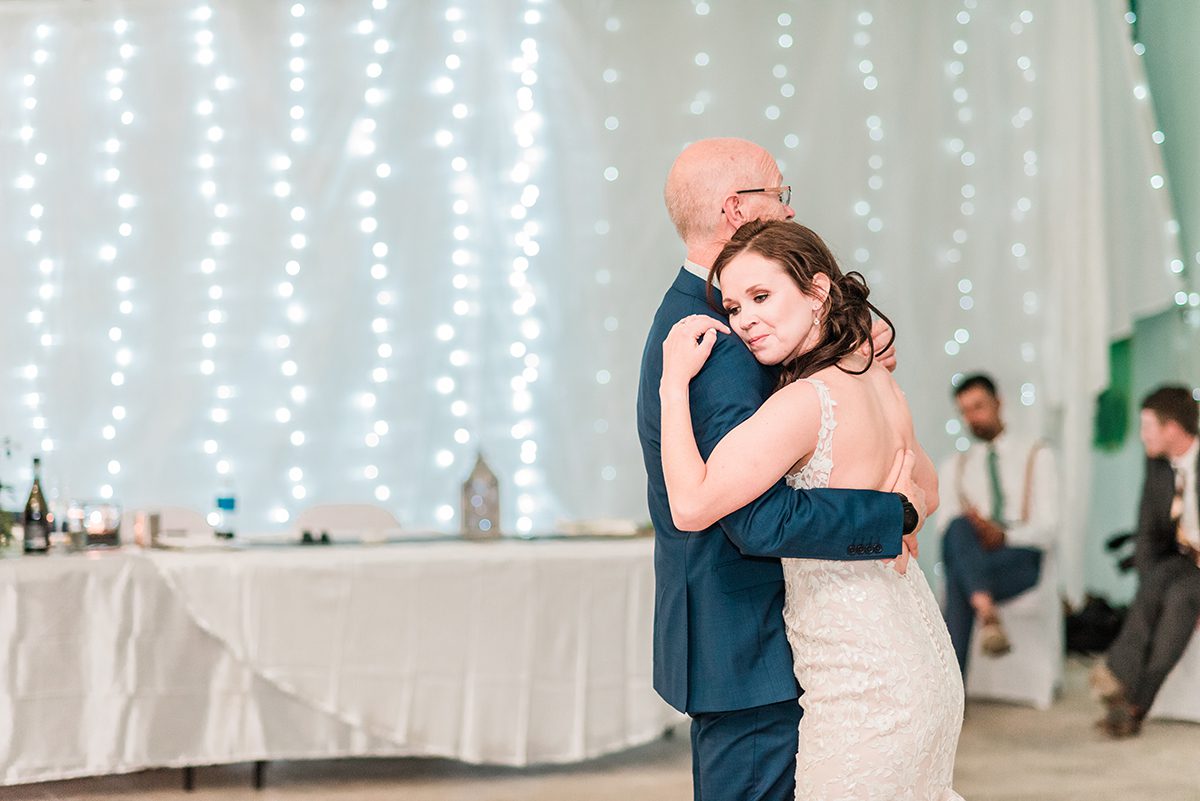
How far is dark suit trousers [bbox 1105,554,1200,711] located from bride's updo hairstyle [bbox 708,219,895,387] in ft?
11.5

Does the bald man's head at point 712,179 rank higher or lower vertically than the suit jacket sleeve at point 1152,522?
higher

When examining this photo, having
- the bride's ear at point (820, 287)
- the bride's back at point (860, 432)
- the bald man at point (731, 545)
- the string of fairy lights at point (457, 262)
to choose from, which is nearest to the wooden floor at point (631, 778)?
the string of fairy lights at point (457, 262)

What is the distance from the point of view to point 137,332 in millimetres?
5668

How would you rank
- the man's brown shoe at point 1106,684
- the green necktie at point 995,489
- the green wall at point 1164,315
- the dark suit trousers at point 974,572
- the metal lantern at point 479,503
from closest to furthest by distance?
the metal lantern at point 479,503 → the man's brown shoe at point 1106,684 → the dark suit trousers at point 974,572 → the green necktie at point 995,489 → the green wall at point 1164,315

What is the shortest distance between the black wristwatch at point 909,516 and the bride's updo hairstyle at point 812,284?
175 millimetres

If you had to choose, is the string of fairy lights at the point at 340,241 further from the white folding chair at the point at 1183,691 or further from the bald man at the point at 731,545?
the bald man at the point at 731,545

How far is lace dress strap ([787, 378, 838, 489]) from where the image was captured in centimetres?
161

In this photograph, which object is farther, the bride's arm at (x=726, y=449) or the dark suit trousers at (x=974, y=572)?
the dark suit trousers at (x=974, y=572)

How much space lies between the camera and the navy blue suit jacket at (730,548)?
5.19 ft

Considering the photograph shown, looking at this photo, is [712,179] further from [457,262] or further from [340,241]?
[340,241]

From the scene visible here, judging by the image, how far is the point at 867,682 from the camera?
62.4 inches

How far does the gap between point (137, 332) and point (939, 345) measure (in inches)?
142

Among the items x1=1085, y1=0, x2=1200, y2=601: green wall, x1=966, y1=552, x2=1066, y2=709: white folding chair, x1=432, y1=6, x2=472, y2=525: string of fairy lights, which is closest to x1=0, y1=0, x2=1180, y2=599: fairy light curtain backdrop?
x1=432, y1=6, x2=472, y2=525: string of fairy lights

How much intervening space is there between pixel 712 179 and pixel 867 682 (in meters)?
0.73
